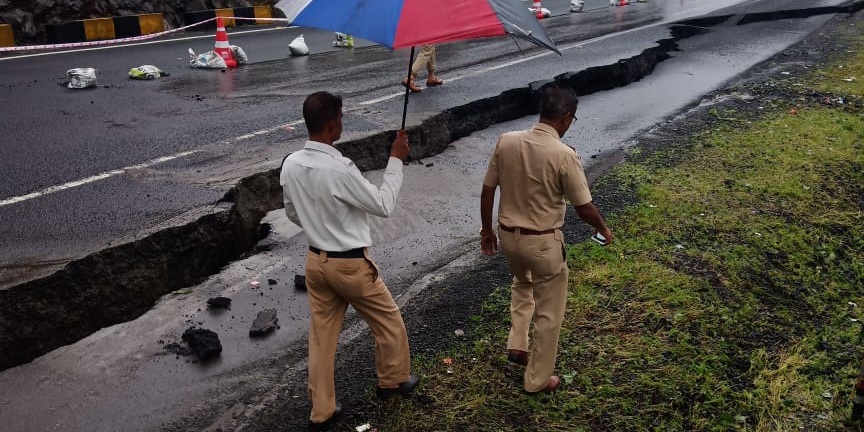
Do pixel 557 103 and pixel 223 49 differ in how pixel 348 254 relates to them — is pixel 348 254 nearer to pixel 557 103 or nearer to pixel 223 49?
pixel 557 103

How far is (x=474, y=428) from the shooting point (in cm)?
360

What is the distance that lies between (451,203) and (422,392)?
3.25m

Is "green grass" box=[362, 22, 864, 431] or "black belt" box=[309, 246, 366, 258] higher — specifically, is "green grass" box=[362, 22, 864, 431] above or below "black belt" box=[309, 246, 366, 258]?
below

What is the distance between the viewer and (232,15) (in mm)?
17234

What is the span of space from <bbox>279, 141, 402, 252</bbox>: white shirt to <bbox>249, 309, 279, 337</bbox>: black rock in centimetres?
141

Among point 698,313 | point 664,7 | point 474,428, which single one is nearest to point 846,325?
point 698,313

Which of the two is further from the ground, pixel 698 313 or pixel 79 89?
pixel 79 89

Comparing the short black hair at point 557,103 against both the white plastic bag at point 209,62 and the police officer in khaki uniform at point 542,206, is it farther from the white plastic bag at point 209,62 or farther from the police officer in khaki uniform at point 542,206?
the white plastic bag at point 209,62

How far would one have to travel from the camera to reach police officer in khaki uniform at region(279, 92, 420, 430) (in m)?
3.25

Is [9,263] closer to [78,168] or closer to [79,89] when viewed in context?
[78,168]

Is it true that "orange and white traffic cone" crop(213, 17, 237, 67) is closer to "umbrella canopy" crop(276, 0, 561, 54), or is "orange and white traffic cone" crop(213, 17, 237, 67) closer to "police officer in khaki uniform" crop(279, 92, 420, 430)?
"umbrella canopy" crop(276, 0, 561, 54)

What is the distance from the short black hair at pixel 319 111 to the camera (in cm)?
325

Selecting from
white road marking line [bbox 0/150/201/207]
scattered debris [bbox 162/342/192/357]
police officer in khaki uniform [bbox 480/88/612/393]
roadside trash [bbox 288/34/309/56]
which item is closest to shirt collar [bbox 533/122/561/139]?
police officer in khaki uniform [bbox 480/88/612/393]

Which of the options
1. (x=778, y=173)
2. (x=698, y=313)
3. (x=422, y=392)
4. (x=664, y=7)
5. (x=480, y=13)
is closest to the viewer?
(x=480, y=13)
